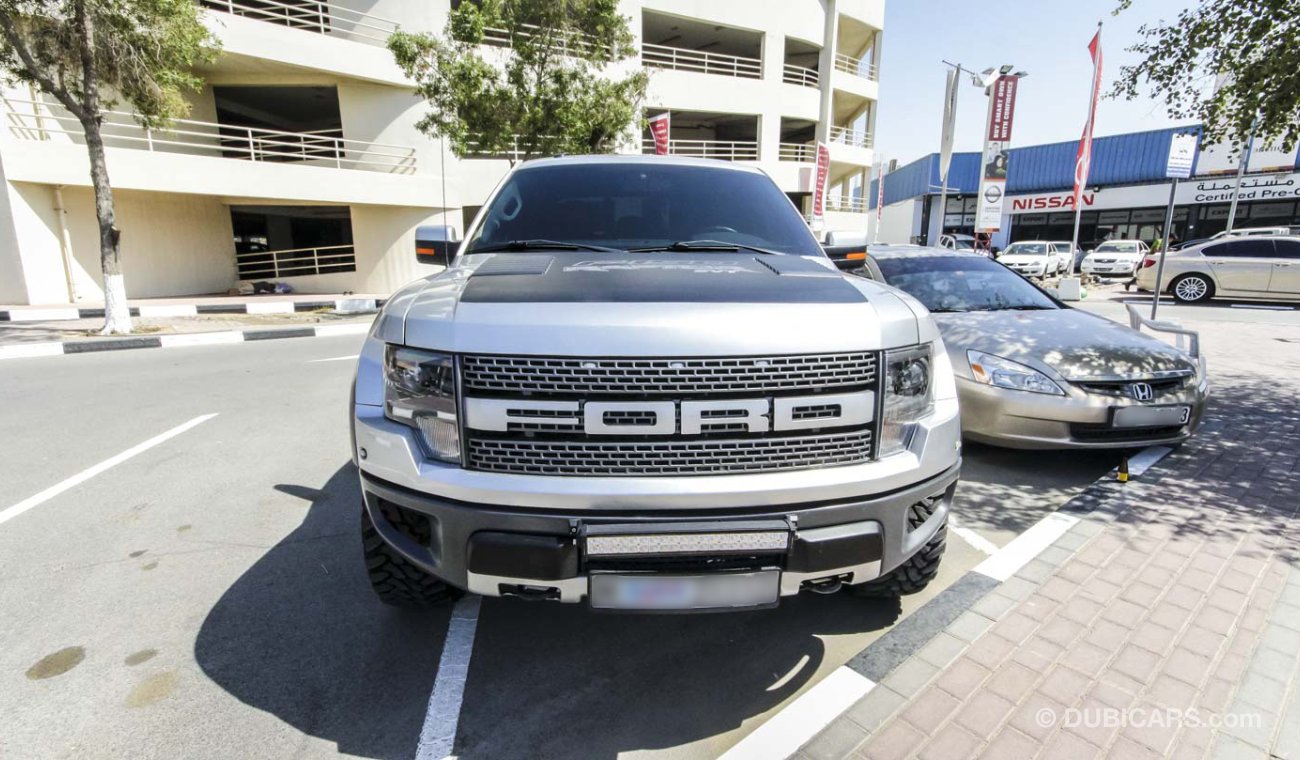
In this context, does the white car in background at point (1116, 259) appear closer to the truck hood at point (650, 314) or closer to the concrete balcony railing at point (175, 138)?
the concrete balcony railing at point (175, 138)

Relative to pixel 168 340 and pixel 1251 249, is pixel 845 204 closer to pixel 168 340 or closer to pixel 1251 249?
pixel 1251 249

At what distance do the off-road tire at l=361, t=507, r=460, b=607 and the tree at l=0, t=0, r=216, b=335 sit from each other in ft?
35.3

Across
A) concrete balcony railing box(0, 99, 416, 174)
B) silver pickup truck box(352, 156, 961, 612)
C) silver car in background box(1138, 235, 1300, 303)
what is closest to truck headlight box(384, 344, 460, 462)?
silver pickup truck box(352, 156, 961, 612)

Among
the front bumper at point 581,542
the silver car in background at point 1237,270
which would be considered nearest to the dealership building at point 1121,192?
the silver car in background at point 1237,270

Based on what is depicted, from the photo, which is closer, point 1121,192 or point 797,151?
point 797,151

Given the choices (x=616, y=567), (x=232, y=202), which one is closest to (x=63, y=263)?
(x=232, y=202)

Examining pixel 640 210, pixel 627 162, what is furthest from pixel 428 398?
pixel 627 162

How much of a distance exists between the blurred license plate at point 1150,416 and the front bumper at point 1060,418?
3 centimetres

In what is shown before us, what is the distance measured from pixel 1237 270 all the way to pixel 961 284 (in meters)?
14.2

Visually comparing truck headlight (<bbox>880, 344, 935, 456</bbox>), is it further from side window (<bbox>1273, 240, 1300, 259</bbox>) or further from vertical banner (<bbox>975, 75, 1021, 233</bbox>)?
side window (<bbox>1273, 240, 1300, 259</bbox>)

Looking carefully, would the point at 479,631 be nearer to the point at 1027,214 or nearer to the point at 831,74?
the point at 831,74

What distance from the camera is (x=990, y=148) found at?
16.1m

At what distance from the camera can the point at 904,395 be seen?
6.79ft

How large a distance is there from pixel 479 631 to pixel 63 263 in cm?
1660
